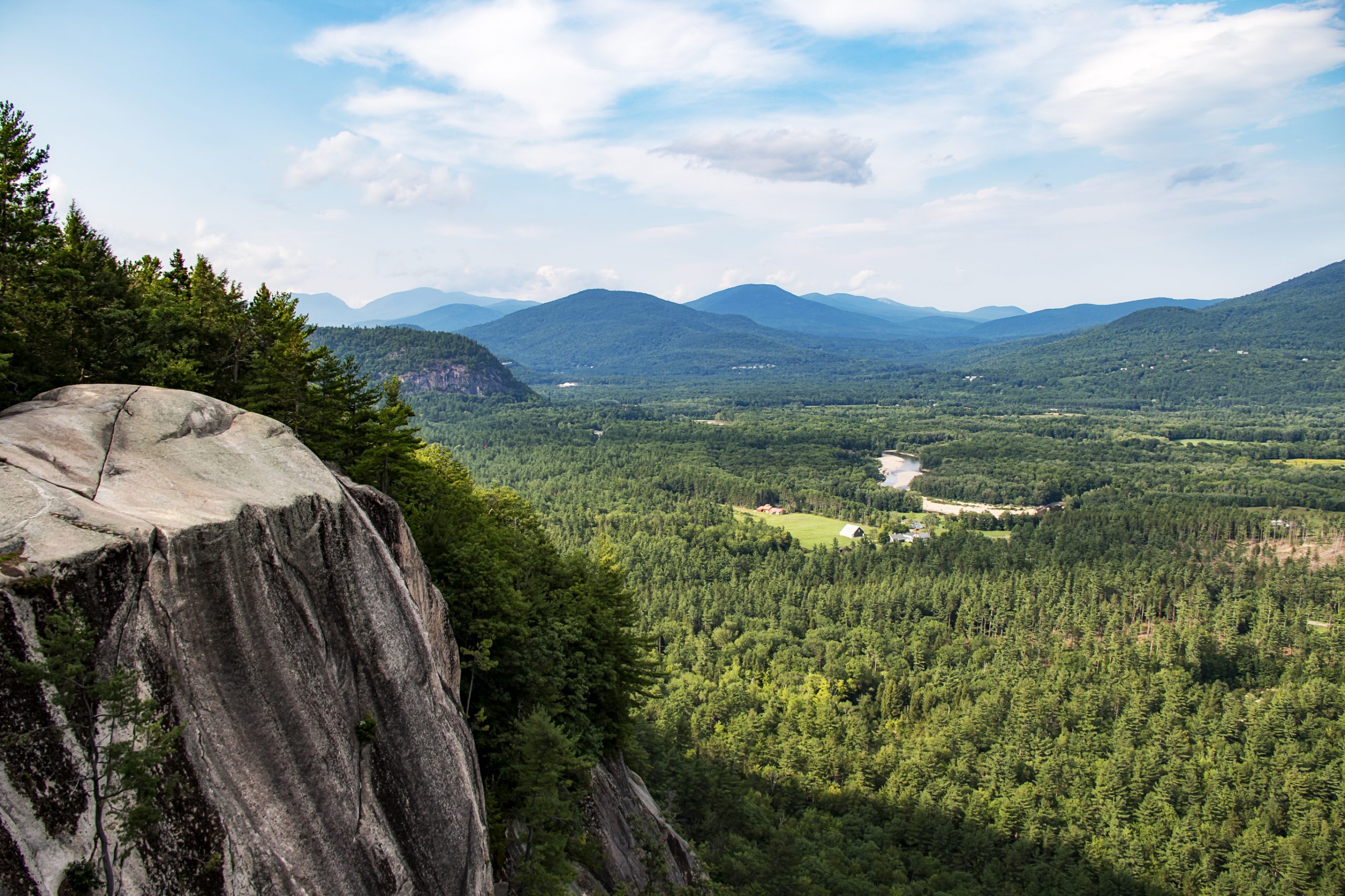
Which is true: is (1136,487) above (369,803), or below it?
below

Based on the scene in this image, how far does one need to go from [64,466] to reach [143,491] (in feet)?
4.87

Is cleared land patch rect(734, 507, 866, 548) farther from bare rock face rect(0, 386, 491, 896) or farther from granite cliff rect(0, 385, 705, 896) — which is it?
bare rock face rect(0, 386, 491, 896)

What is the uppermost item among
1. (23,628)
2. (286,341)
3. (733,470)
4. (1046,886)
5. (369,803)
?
(286,341)

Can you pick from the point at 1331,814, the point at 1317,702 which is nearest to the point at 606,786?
the point at 1331,814

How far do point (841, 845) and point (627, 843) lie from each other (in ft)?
83.3

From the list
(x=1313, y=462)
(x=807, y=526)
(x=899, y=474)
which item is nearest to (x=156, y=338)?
(x=807, y=526)

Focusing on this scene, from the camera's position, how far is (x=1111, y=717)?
6725 centimetres

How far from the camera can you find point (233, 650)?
45.7 ft

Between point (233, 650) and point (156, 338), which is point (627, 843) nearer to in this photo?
point (233, 650)

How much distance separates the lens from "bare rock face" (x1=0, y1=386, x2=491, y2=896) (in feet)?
37.4

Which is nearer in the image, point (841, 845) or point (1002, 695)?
point (841, 845)

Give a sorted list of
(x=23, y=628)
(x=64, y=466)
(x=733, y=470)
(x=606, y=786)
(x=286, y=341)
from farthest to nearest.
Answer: (x=733, y=470) < (x=606, y=786) < (x=286, y=341) < (x=64, y=466) < (x=23, y=628)

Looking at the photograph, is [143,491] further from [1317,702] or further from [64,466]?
[1317,702]

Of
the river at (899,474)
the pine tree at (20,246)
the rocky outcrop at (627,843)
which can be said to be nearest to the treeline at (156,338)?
the pine tree at (20,246)
